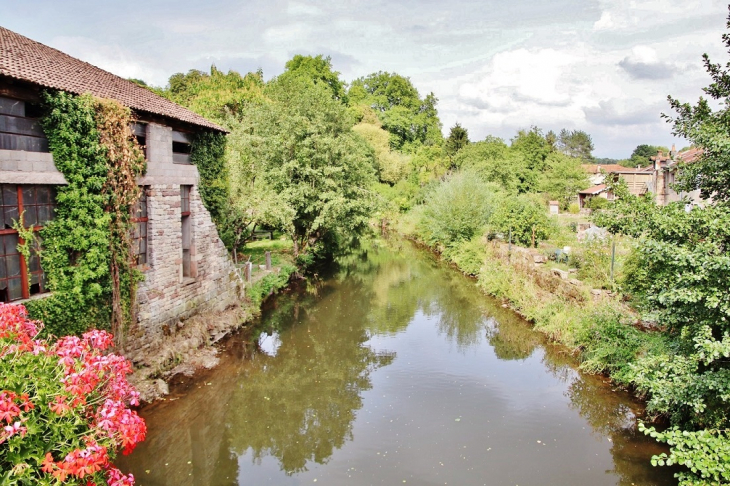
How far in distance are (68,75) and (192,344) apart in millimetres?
7018

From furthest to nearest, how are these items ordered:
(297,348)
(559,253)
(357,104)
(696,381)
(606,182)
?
(357,104) → (559,253) → (297,348) → (606,182) → (696,381)

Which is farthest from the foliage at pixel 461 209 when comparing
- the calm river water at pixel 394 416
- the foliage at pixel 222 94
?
the foliage at pixel 222 94

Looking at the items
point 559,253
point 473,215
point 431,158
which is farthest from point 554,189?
point 559,253

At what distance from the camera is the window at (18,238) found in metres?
8.46

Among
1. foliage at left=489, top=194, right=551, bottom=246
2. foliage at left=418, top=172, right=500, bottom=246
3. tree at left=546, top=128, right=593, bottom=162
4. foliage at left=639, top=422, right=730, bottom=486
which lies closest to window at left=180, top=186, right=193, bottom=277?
foliage at left=639, top=422, right=730, bottom=486

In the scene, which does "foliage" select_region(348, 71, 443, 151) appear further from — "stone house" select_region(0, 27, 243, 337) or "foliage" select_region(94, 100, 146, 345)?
"foliage" select_region(94, 100, 146, 345)

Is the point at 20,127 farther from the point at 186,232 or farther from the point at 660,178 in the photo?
the point at 660,178

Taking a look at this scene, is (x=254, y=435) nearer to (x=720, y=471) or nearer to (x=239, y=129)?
(x=720, y=471)

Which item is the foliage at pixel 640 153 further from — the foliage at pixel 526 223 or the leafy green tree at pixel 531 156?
the foliage at pixel 526 223

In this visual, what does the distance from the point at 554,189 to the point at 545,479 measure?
123ft

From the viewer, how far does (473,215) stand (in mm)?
25797

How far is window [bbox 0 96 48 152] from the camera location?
846 cm

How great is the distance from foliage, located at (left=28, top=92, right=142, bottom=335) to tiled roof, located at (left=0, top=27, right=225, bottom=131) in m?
0.56

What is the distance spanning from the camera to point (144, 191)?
11.6m
